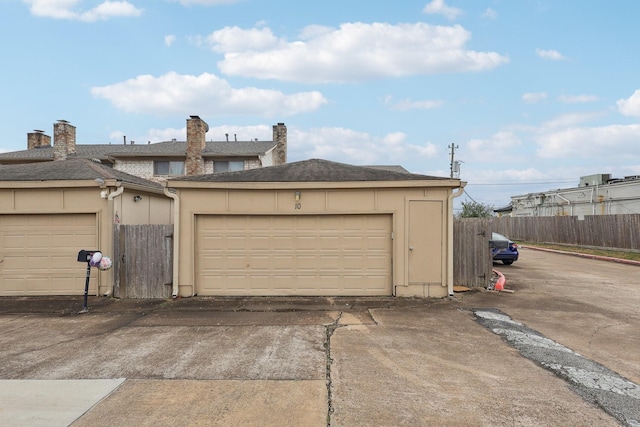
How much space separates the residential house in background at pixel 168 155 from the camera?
22.3 m

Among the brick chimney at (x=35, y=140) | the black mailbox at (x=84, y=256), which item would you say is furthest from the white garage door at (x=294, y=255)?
the brick chimney at (x=35, y=140)

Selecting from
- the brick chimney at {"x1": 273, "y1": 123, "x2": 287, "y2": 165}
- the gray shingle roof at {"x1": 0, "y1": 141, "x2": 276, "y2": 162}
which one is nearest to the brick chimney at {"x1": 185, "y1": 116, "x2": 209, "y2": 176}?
the gray shingle roof at {"x1": 0, "y1": 141, "x2": 276, "y2": 162}

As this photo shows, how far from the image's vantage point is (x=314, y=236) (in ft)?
29.6

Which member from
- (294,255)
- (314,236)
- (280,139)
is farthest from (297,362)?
(280,139)

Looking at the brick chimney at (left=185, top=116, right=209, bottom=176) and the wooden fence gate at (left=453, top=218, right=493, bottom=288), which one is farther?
the brick chimney at (left=185, top=116, right=209, bottom=176)

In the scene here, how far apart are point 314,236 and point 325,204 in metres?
0.80

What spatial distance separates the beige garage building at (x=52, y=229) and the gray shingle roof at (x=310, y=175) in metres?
2.19

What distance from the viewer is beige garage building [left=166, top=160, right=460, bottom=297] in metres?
8.84

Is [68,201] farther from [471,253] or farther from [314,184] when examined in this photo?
[471,253]

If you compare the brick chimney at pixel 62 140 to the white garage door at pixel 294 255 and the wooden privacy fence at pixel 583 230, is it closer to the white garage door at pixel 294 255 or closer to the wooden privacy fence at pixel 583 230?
the white garage door at pixel 294 255

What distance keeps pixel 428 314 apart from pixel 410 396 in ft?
11.8

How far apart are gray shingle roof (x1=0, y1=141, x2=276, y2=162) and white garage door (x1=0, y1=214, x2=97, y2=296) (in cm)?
1407

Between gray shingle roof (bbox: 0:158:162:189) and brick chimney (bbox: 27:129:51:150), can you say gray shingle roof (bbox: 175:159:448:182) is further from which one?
brick chimney (bbox: 27:129:51:150)

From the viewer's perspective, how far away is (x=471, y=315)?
7387mm
